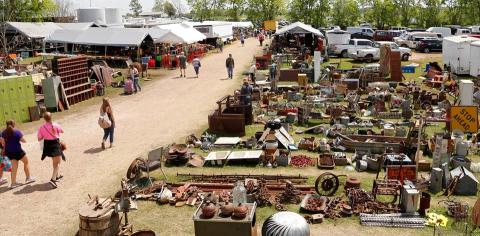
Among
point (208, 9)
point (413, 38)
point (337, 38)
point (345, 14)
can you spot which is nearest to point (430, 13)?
point (345, 14)

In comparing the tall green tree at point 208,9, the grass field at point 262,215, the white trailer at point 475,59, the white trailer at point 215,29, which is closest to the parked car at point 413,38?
the white trailer at point 475,59

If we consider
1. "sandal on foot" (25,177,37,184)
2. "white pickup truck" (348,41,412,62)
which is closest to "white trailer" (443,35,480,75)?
"white pickup truck" (348,41,412,62)

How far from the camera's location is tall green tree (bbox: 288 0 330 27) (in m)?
76.3

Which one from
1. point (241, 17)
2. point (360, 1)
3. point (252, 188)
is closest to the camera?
point (252, 188)

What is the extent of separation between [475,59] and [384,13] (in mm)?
50554

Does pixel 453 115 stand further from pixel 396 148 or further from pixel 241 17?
pixel 241 17

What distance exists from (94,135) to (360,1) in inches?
2896

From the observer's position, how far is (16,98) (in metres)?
19.3

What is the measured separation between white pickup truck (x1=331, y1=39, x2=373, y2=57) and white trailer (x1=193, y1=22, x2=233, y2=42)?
56.5 feet

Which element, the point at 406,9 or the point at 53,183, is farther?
the point at 406,9

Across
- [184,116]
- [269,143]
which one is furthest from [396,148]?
[184,116]

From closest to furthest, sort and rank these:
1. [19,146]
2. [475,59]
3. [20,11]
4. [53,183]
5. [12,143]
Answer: [12,143] < [19,146] < [53,183] < [475,59] < [20,11]

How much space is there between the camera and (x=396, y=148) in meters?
13.9

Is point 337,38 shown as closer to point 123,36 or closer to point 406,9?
point 123,36
